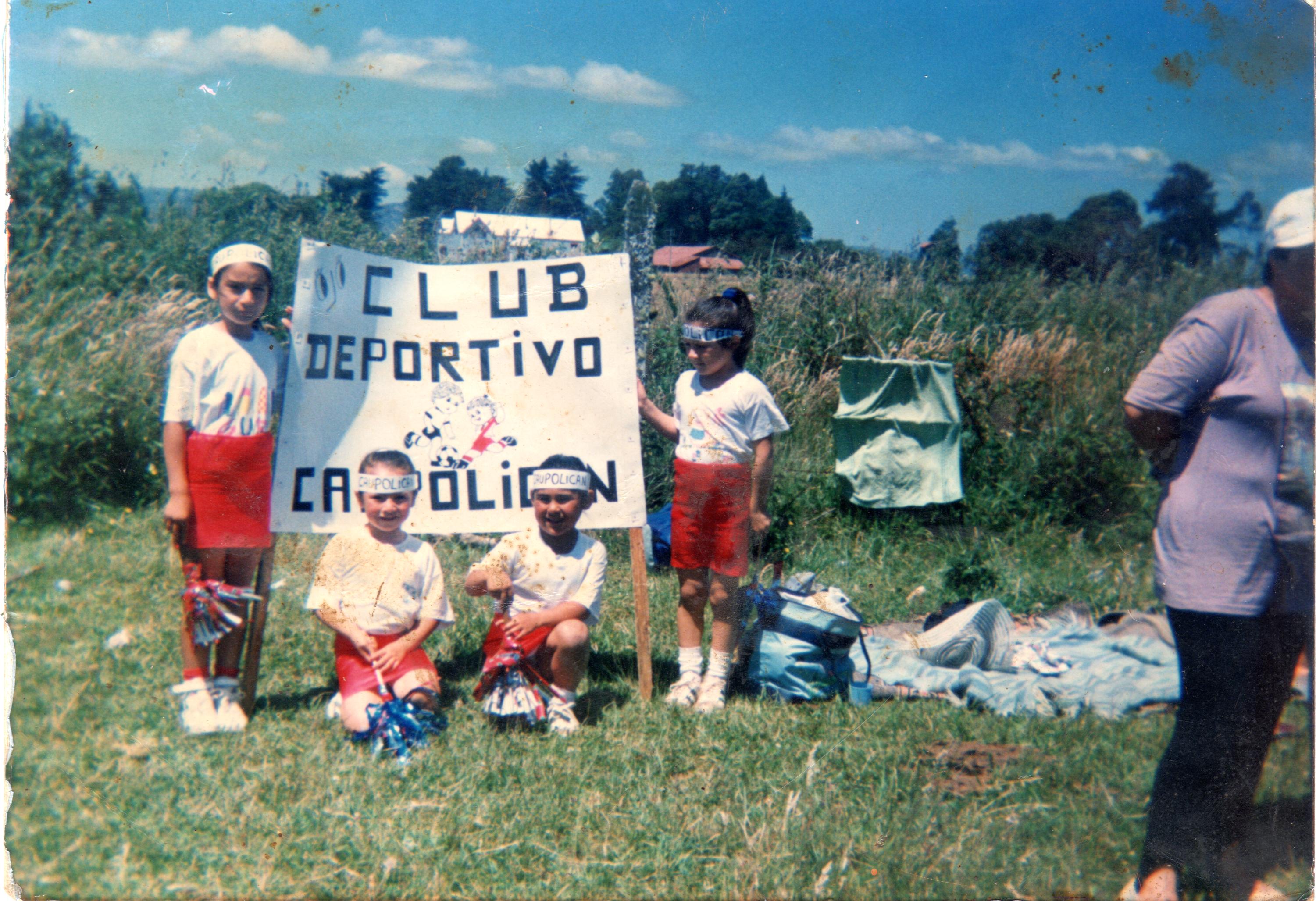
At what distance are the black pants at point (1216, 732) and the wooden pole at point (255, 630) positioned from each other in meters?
3.19

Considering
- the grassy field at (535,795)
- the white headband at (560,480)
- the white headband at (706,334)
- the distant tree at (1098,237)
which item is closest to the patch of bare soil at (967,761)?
the grassy field at (535,795)

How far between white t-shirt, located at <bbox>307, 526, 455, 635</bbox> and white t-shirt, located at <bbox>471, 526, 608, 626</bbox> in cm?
27

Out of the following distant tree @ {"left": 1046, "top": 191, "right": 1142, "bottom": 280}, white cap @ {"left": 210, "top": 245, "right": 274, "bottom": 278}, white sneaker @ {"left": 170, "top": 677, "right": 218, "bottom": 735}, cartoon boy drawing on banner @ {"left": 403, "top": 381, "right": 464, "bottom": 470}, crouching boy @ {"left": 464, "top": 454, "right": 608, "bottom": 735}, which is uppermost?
distant tree @ {"left": 1046, "top": 191, "right": 1142, "bottom": 280}

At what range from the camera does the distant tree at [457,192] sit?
20.6ft

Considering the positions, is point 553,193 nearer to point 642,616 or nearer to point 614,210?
point 614,210

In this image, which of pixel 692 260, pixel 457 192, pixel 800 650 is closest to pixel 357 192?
pixel 457 192

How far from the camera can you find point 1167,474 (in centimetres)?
239

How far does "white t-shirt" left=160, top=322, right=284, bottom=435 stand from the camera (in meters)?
3.30

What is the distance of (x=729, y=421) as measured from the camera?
3.79m

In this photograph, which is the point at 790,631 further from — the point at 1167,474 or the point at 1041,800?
the point at 1167,474

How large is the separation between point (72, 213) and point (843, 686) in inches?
172

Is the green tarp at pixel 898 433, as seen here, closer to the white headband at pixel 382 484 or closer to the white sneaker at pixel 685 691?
the white sneaker at pixel 685 691

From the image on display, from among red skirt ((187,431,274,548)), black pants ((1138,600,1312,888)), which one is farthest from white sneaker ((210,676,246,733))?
black pants ((1138,600,1312,888))

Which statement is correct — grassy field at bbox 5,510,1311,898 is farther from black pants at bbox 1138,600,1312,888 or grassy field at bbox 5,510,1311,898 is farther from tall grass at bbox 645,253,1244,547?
tall grass at bbox 645,253,1244,547
